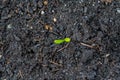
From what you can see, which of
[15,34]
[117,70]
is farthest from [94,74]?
[15,34]

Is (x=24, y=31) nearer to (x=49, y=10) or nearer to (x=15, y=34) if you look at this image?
(x=15, y=34)

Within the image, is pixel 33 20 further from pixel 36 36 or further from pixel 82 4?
pixel 82 4

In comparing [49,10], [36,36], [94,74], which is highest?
[49,10]

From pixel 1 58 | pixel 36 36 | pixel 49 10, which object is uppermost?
pixel 49 10

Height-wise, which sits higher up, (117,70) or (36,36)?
(36,36)

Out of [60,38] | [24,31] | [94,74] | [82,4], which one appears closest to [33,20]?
[24,31]

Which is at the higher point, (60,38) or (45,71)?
(60,38)
